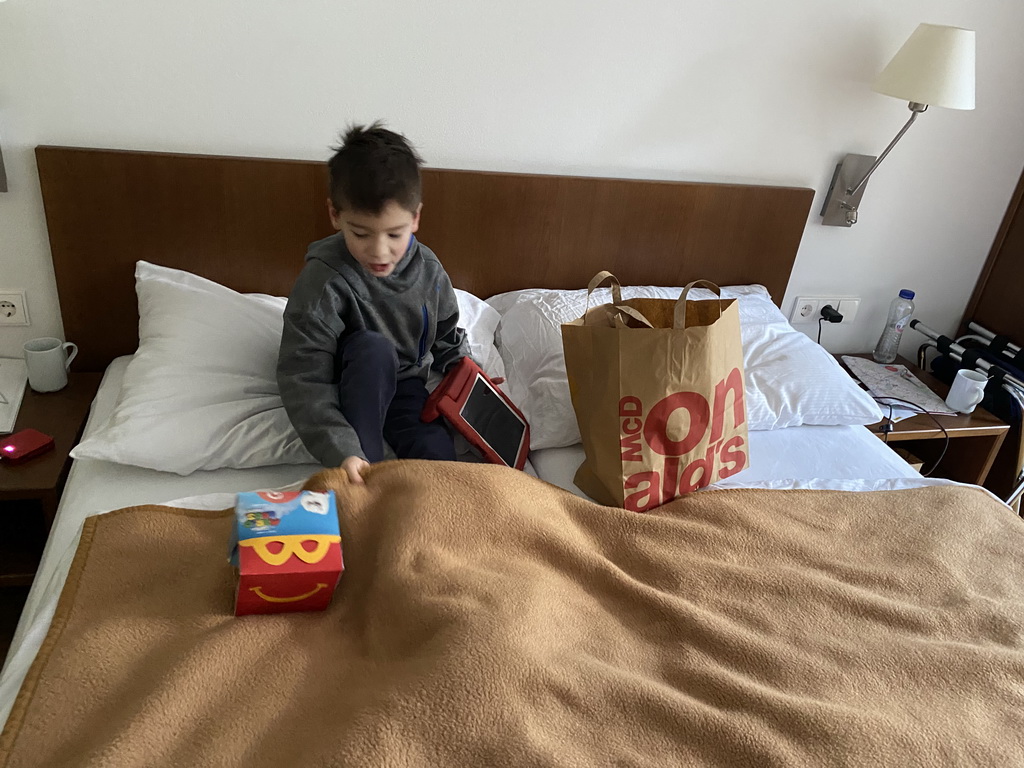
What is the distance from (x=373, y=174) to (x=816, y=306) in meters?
1.61

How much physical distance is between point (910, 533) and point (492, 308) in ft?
3.45

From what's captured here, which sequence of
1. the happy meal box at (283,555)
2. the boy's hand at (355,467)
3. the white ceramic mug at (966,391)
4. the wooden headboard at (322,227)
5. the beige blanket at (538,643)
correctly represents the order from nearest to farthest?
the beige blanket at (538,643), the happy meal box at (283,555), the boy's hand at (355,467), the wooden headboard at (322,227), the white ceramic mug at (966,391)

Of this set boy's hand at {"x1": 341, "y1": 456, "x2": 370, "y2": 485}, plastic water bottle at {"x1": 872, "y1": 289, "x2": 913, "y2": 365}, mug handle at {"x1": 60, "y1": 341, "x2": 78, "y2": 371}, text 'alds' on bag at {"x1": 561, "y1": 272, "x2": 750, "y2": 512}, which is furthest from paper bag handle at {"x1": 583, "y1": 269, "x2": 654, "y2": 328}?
plastic water bottle at {"x1": 872, "y1": 289, "x2": 913, "y2": 365}

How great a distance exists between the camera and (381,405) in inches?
56.7

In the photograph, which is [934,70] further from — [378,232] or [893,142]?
[378,232]

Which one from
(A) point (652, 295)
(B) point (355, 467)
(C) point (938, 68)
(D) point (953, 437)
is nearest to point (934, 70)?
(C) point (938, 68)

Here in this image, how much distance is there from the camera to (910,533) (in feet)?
4.53

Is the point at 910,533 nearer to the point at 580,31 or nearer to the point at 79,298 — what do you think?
the point at 580,31

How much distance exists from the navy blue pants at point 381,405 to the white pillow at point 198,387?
0.49 ft

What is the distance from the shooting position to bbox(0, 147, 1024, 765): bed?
903 mm

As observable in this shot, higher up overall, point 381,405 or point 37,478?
point 381,405

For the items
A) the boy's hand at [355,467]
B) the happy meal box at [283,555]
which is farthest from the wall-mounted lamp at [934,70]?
the happy meal box at [283,555]

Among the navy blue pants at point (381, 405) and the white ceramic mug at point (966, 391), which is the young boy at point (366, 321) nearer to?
the navy blue pants at point (381, 405)

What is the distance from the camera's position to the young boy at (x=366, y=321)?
52.6 inches
